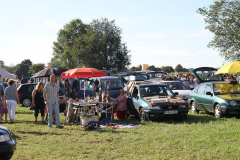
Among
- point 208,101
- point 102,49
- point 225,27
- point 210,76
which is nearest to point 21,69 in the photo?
point 102,49

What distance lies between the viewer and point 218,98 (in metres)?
13.1

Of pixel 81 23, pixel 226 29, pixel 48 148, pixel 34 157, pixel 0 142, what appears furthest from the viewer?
pixel 81 23

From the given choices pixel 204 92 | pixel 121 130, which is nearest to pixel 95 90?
pixel 204 92

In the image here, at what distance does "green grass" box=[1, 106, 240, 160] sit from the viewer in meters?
7.36

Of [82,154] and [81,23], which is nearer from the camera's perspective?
[82,154]

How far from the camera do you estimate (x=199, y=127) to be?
10.8m

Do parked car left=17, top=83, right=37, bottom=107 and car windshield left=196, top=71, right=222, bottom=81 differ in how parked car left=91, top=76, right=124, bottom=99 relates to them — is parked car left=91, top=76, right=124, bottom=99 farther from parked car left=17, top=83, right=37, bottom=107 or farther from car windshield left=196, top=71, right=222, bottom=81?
parked car left=17, top=83, right=37, bottom=107

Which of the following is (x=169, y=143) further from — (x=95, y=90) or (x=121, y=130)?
(x=95, y=90)

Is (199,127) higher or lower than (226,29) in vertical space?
lower

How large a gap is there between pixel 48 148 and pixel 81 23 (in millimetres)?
67279

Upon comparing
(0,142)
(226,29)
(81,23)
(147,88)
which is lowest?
(0,142)

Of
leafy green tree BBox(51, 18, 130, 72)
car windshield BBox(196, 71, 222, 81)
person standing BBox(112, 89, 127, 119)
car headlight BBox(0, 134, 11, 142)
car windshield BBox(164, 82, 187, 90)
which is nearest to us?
car headlight BBox(0, 134, 11, 142)

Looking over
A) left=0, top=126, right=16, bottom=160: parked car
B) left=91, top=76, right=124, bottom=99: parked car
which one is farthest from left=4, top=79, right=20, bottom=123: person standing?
left=0, top=126, right=16, bottom=160: parked car

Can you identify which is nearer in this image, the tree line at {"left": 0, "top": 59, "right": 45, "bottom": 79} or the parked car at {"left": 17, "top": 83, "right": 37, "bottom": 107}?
the parked car at {"left": 17, "top": 83, "right": 37, "bottom": 107}
